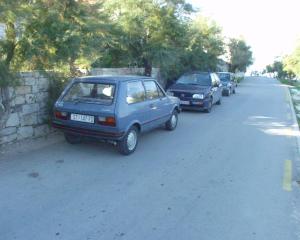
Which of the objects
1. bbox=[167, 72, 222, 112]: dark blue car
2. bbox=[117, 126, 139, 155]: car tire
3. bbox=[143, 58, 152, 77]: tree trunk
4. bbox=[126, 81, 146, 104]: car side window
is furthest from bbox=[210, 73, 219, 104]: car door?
bbox=[117, 126, 139, 155]: car tire

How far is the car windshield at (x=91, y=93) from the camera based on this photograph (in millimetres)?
6969

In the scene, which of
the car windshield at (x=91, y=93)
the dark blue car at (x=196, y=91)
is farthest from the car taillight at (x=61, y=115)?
the dark blue car at (x=196, y=91)

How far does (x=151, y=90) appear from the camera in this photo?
8.40 m

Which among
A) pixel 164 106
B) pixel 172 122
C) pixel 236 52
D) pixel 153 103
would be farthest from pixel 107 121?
pixel 236 52

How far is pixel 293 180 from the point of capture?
607 cm

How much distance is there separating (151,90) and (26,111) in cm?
295

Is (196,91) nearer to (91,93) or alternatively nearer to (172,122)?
(172,122)

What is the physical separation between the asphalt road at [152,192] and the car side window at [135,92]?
1.14 meters

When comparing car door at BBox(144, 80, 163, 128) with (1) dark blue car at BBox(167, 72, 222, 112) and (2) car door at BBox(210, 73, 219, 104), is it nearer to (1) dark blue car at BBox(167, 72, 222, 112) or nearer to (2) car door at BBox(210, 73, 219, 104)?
(1) dark blue car at BBox(167, 72, 222, 112)

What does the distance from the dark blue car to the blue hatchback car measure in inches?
231

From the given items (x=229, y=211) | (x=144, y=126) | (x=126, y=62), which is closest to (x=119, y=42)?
(x=126, y=62)

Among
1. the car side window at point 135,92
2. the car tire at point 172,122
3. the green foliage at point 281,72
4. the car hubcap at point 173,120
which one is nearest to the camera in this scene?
the car side window at point 135,92

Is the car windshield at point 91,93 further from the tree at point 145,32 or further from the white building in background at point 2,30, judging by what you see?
the tree at point 145,32

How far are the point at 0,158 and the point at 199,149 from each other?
13.9ft
